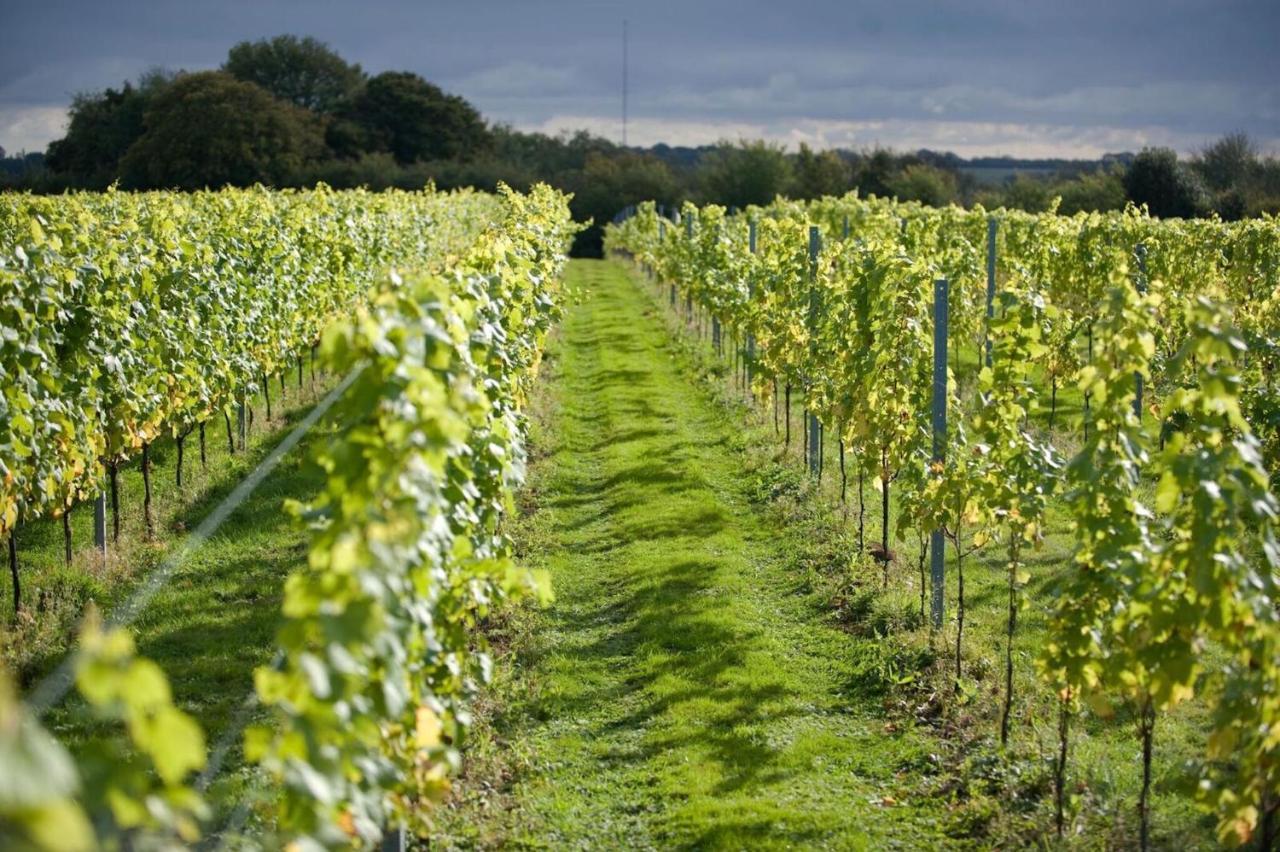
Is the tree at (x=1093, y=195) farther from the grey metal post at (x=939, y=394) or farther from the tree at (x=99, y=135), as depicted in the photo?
the tree at (x=99, y=135)

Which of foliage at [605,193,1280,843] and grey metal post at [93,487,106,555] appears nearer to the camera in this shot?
foliage at [605,193,1280,843]

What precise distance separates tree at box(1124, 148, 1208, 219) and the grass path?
27.3 metres

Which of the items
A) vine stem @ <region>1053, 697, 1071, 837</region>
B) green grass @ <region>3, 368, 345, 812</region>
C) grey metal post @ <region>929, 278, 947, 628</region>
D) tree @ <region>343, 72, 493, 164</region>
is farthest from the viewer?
tree @ <region>343, 72, 493, 164</region>

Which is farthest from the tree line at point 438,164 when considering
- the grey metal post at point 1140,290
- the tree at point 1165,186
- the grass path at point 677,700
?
the grass path at point 677,700

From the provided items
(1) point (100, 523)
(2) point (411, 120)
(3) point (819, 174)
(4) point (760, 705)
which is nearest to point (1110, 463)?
(4) point (760, 705)

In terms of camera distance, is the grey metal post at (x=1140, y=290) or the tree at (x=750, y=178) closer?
the grey metal post at (x=1140, y=290)

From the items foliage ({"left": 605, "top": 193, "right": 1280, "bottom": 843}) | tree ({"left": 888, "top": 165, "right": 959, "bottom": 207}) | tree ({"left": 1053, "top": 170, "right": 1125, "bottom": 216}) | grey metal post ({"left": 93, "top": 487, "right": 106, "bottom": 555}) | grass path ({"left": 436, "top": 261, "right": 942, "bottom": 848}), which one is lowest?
grass path ({"left": 436, "top": 261, "right": 942, "bottom": 848})

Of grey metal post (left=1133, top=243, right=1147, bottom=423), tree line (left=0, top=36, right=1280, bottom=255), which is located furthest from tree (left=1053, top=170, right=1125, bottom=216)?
grey metal post (left=1133, top=243, right=1147, bottom=423)

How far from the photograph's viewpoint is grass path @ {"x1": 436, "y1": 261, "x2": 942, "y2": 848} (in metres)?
5.15

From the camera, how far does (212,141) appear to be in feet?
156

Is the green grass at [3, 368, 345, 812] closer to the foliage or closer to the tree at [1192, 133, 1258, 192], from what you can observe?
the foliage

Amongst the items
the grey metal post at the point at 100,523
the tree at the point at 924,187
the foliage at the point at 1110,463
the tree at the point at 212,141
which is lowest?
the grey metal post at the point at 100,523

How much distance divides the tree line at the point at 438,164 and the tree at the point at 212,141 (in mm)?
56

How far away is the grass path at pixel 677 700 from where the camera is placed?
515 cm
